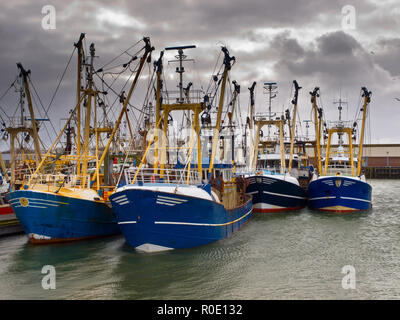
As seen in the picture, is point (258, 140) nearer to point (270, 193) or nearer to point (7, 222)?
point (270, 193)

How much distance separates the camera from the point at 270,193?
1200 inches

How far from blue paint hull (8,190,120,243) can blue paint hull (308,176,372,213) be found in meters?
18.2

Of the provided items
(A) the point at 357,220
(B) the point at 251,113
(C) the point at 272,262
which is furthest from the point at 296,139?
(C) the point at 272,262

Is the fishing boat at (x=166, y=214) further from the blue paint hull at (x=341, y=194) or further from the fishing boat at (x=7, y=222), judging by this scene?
the blue paint hull at (x=341, y=194)

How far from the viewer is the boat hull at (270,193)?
29.9 metres

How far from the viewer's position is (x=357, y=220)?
2641 centimetres

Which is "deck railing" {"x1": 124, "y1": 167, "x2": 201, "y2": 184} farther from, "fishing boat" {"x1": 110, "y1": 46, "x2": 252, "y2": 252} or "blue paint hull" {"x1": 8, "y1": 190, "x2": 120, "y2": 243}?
"blue paint hull" {"x1": 8, "y1": 190, "x2": 120, "y2": 243}

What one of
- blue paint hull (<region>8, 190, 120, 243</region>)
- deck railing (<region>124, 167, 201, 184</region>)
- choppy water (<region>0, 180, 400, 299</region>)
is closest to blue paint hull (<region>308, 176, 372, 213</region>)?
choppy water (<region>0, 180, 400, 299</region>)

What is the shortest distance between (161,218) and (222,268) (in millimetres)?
3297

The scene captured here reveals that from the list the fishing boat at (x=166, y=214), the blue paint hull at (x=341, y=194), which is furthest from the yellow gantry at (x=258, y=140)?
the fishing boat at (x=166, y=214)

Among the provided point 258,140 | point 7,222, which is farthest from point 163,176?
point 258,140

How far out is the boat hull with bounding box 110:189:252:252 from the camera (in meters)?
16.0
